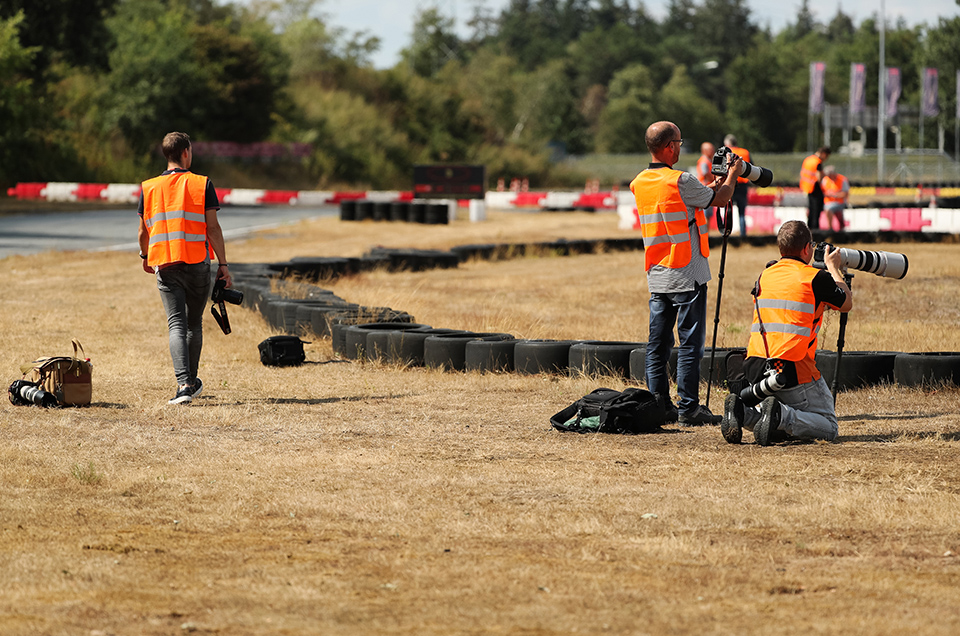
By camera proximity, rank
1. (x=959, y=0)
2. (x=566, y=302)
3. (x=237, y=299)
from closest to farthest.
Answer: (x=237, y=299), (x=566, y=302), (x=959, y=0)

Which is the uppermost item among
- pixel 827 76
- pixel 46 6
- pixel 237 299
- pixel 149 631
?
pixel 827 76

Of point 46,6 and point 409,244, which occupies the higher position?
point 46,6

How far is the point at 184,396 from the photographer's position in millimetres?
8164

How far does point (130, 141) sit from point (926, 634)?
158 ft

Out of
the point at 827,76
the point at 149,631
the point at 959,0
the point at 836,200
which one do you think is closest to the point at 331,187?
the point at 959,0

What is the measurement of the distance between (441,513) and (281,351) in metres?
4.91

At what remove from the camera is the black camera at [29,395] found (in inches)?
313

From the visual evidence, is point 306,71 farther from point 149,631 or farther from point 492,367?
point 149,631

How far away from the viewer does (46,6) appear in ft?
130

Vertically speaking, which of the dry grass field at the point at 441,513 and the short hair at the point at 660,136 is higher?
the short hair at the point at 660,136

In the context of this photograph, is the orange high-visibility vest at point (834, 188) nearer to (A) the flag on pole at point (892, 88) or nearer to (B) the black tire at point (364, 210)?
(B) the black tire at point (364, 210)

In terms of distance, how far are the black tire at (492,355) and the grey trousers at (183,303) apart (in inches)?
89.8

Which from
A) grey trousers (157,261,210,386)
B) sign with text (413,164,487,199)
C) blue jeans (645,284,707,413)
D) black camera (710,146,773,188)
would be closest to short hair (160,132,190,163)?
grey trousers (157,261,210,386)

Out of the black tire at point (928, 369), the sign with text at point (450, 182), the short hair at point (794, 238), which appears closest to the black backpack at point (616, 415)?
the short hair at point (794, 238)
